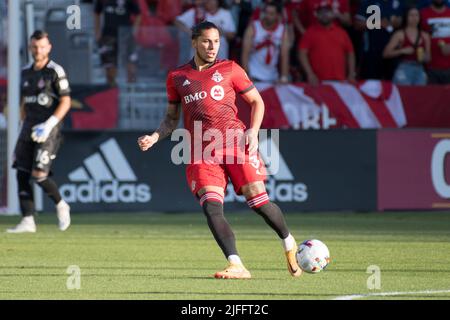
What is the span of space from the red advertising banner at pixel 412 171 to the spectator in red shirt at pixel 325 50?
5.26 ft

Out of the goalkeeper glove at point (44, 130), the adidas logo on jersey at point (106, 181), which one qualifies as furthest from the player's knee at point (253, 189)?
the adidas logo on jersey at point (106, 181)

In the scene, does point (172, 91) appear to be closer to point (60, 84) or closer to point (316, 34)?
point (60, 84)

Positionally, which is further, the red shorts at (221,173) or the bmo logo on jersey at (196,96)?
the bmo logo on jersey at (196,96)

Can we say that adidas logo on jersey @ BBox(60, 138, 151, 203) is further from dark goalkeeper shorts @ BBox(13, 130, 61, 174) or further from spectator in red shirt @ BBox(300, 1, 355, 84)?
spectator in red shirt @ BBox(300, 1, 355, 84)

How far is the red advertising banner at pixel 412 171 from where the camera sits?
18359mm

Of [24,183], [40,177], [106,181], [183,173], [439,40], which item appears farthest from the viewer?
[439,40]

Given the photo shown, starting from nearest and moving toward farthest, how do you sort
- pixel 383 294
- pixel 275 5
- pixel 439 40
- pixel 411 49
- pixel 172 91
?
pixel 383 294 → pixel 172 91 → pixel 275 5 → pixel 411 49 → pixel 439 40

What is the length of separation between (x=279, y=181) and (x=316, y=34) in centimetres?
271

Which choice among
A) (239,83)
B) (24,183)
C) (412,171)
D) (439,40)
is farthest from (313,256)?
(439,40)

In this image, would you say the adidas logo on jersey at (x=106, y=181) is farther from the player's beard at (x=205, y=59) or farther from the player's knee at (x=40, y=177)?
the player's beard at (x=205, y=59)

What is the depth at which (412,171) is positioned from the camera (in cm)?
1841
